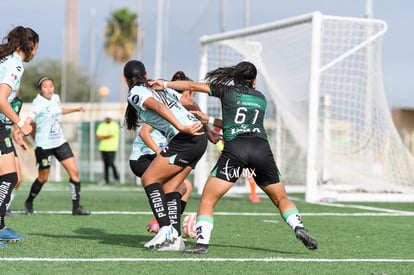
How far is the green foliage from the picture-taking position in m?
63.7

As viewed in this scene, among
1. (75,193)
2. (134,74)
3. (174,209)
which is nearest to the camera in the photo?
(134,74)

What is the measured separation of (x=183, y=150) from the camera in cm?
916

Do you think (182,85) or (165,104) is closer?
(182,85)

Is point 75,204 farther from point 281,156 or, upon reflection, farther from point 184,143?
point 281,156

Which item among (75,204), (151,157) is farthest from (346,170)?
(151,157)

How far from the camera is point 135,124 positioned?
9.76 m

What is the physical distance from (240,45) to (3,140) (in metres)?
12.1

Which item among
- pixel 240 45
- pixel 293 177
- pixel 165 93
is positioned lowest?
pixel 293 177

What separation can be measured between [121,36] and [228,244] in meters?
58.5

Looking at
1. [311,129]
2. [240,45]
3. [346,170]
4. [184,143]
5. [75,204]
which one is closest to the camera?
[184,143]

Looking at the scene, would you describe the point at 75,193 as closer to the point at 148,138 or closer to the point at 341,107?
the point at 148,138

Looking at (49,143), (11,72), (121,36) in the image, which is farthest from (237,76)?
(121,36)

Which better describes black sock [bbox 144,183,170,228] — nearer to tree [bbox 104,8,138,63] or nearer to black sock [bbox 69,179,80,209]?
black sock [bbox 69,179,80,209]

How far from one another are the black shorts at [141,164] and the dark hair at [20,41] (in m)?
1.92
